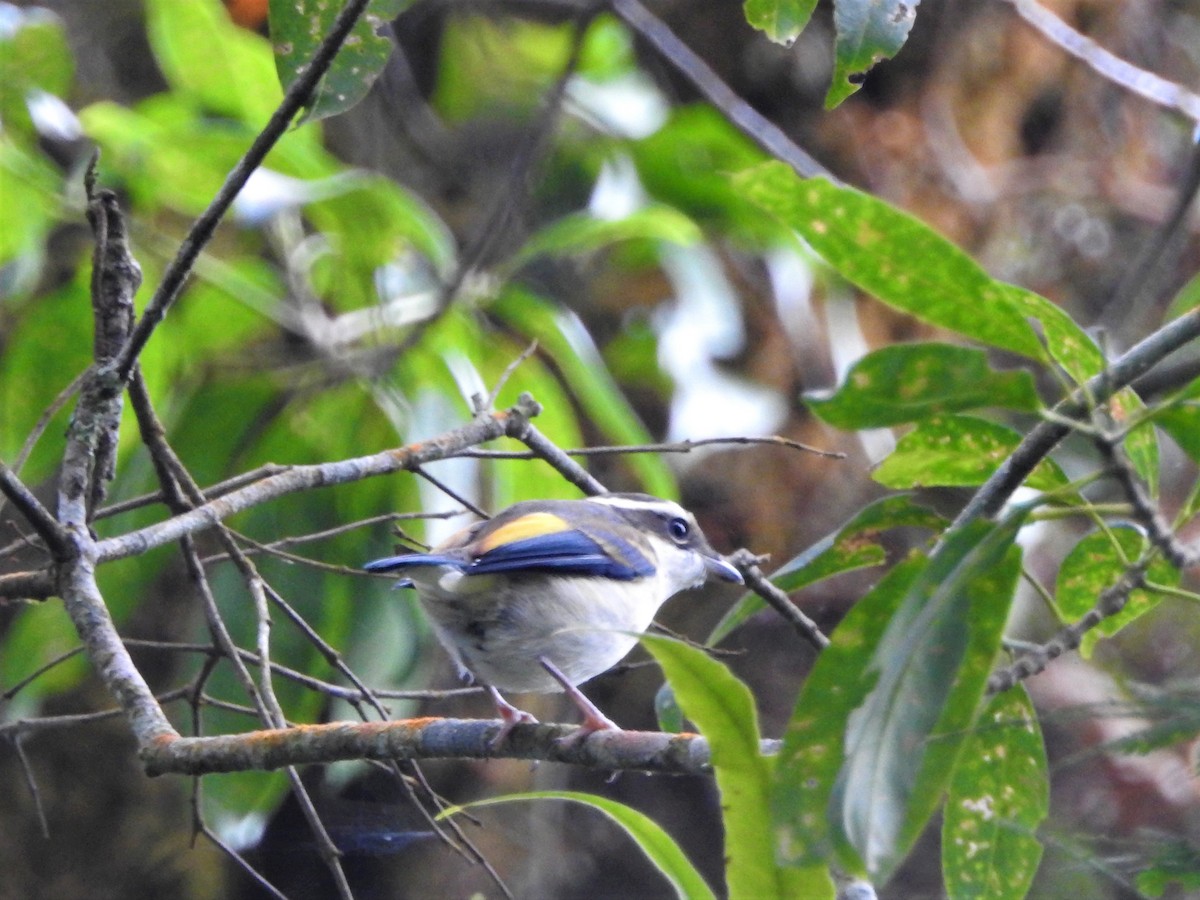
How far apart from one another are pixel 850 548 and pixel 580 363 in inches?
71.6

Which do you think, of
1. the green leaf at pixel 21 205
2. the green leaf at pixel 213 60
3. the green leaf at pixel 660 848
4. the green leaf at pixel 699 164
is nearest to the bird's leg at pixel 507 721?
the green leaf at pixel 660 848

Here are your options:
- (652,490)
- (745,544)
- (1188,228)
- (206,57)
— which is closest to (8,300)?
(206,57)

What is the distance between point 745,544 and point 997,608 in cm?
328

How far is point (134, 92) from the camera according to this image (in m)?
5.52

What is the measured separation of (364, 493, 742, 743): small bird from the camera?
2.30 m

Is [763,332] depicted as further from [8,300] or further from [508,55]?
[8,300]

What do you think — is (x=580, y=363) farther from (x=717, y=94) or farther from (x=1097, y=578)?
(x=1097, y=578)

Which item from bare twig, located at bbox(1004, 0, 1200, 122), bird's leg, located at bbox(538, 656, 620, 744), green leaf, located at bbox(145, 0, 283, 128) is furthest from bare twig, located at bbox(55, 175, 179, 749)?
bare twig, located at bbox(1004, 0, 1200, 122)

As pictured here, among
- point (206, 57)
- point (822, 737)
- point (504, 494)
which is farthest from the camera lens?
point (206, 57)

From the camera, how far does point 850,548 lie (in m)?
1.96

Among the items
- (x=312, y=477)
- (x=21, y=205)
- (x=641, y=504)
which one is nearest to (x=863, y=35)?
(x=312, y=477)

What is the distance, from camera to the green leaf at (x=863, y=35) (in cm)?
161

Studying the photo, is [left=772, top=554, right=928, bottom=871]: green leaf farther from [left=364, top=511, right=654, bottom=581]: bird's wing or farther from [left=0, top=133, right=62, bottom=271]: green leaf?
[left=0, top=133, right=62, bottom=271]: green leaf

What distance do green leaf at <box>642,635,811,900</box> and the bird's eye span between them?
1399 millimetres
